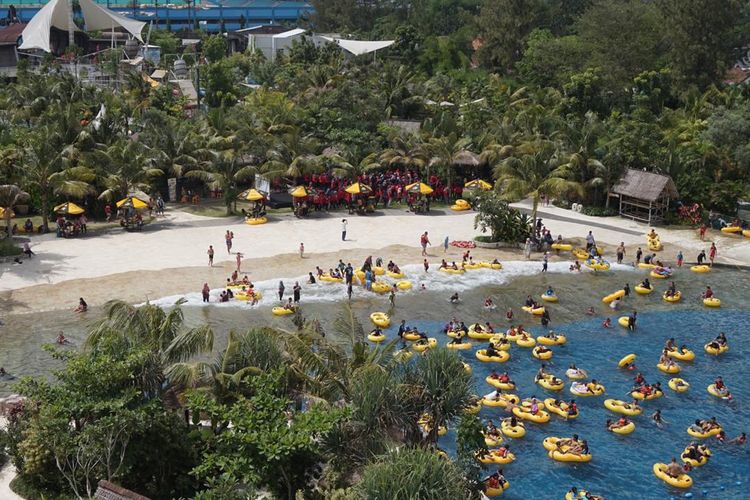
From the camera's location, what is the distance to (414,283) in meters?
39.1

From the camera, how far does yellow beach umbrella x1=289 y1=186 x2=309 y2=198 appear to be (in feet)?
159

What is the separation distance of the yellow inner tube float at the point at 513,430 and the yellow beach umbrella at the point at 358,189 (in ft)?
81.2

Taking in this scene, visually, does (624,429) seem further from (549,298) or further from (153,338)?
(153,338)

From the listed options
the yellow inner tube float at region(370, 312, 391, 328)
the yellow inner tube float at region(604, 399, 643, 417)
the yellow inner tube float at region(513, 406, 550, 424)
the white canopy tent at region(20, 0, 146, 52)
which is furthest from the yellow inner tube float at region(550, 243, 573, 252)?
the white canopy tent at region(20, 0, 146, 52)

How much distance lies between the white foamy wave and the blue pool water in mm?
4267

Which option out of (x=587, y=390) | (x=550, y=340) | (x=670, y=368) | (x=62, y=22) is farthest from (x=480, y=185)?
(x=62, y=22)

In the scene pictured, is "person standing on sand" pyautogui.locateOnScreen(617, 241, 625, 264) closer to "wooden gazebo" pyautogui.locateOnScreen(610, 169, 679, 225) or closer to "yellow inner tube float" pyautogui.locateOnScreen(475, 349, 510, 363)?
"wooden gazebo" pyautogui.locateOnScreen(610, 169, 679, 225)

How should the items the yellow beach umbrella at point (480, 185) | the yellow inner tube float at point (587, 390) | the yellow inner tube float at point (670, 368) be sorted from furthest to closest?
the yellow beach umbrella at point (480, 185), the yellow inner tube float at point (670, 368), the yellow inner tube float at point (587, 390)

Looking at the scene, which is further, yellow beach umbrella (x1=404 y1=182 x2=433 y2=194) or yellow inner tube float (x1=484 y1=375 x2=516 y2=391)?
yellow beach umbrella (x1=404 y1=182 x2=433 y2=194)

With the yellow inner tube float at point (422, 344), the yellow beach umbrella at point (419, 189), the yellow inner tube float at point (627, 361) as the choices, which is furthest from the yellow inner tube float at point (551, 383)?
the yellow beach umbrella at point (419, 189)

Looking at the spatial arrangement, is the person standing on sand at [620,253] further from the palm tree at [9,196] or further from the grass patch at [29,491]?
the grass patch at [29,491]

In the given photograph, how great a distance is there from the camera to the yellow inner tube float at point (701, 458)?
24984 millimetres

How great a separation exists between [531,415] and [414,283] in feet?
42.4

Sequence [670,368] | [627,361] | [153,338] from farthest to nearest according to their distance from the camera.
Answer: [627,361] < [670,368] < [153,338]
